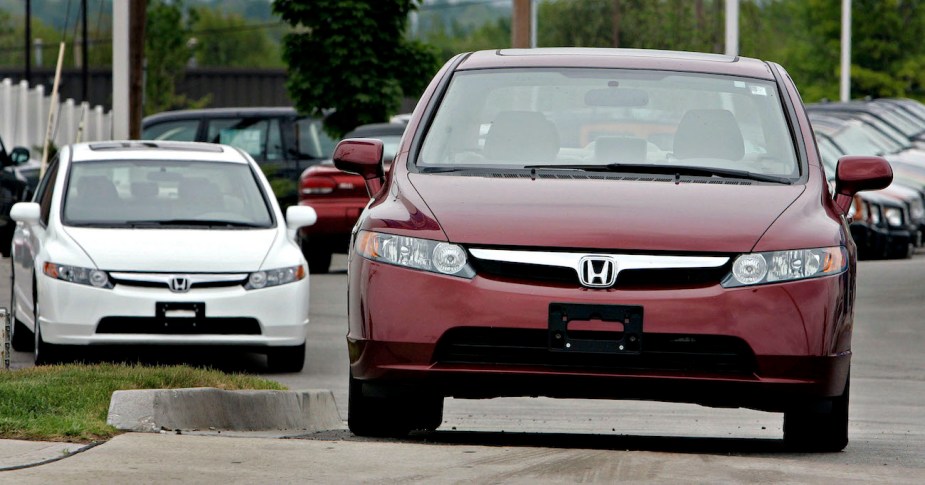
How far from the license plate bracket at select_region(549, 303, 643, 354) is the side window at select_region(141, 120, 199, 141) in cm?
1715

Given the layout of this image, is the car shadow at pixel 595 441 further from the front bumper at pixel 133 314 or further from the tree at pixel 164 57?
the tree at pixel 164 57

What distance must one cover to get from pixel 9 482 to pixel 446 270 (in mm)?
1801

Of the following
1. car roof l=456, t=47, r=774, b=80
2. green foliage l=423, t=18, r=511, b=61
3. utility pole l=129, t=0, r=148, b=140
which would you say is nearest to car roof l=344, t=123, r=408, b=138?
utility pole l=129, t=0, r=148, b=140

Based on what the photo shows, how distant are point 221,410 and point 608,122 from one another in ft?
7.16

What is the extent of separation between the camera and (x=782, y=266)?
6.64 m

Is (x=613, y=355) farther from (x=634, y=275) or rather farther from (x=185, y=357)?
(x=185, y=357)

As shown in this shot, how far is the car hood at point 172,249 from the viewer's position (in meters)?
11.4

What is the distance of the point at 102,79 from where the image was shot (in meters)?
68.9

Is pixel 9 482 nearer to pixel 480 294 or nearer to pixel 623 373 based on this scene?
pixel 480 294

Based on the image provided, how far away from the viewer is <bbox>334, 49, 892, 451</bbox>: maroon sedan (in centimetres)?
655

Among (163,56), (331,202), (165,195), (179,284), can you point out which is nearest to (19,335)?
(165,195)

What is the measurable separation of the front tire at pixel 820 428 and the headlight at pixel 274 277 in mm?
4929

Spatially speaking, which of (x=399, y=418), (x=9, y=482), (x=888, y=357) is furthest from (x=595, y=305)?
(x=888, y=357)

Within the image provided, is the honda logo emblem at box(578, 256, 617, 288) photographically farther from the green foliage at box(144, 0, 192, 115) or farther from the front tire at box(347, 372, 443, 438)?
the green foliage at box(144, 0, 192, 115)
